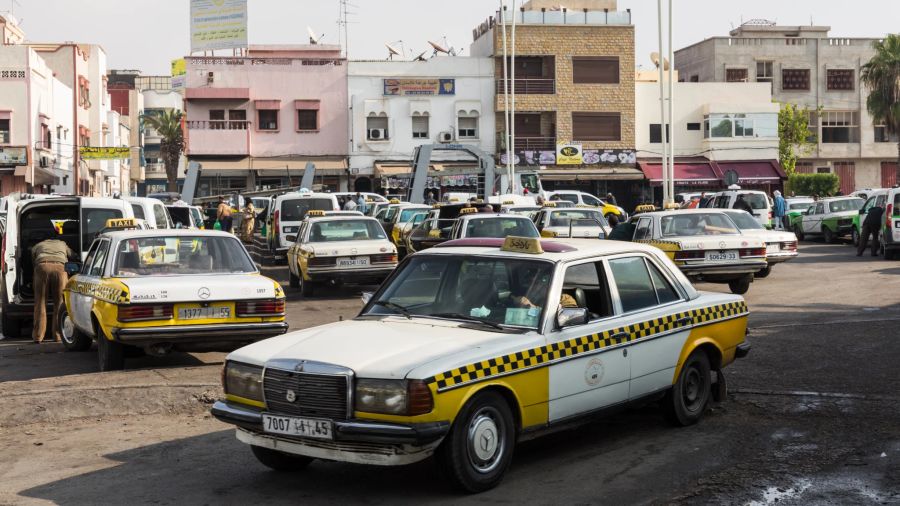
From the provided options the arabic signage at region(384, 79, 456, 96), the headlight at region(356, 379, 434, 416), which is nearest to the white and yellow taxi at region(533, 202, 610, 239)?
the headlight at region(356, 379, 434, 416)

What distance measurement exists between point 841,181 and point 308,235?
54.8 metres

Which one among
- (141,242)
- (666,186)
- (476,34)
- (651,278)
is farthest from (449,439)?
(476,34)

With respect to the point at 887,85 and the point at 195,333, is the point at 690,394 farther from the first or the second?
the point at 887,85

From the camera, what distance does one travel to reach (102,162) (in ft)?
264

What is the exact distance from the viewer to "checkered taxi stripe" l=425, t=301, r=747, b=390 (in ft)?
21.8

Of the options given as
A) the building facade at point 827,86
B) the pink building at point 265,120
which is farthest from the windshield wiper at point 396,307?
the building facade at point 827,86

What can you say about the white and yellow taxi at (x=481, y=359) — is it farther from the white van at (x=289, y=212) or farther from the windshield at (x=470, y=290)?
the white van at (x=289, y=212)

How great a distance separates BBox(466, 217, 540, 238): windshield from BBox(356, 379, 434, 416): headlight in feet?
49.1

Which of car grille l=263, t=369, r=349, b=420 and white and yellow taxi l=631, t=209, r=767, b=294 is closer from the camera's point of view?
car grille l=263, t=369, r=349, b=420

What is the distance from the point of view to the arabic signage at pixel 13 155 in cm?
5406

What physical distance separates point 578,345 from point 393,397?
5.30 feet

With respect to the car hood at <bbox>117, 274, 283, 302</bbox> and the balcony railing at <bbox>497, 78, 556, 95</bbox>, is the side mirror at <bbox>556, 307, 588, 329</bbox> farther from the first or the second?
the balcony railing at <bbox>497, 78, 556, 95</bbox>

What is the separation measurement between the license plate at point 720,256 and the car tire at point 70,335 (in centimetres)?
975

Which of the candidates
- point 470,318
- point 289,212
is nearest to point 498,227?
point 289,212
